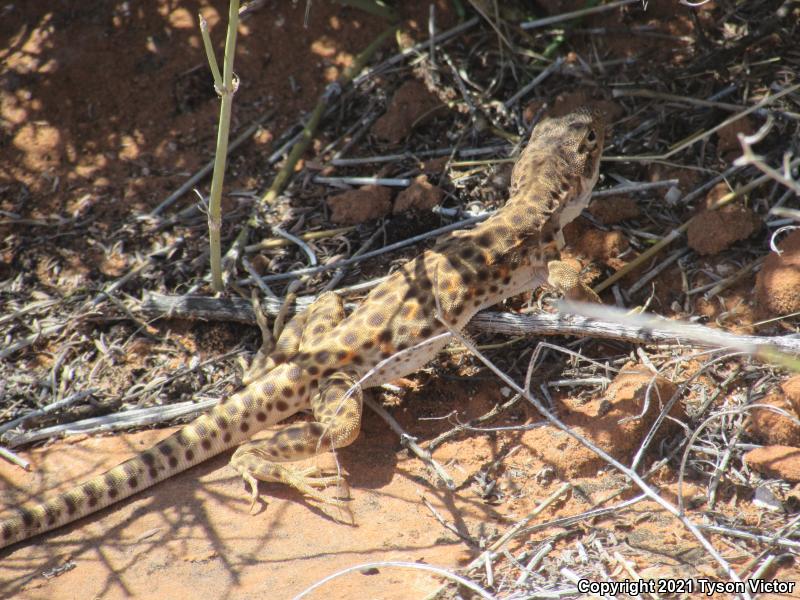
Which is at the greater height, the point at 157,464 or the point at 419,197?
the point at 419,197

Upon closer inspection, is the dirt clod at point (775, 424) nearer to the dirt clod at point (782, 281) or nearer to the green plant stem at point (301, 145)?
the dirt clod at point (782, 281)

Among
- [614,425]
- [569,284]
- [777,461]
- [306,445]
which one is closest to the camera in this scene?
[777,461]

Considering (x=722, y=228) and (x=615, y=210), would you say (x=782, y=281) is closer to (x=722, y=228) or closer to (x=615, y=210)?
(x=722, y=228)

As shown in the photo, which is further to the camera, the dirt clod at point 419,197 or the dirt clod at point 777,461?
the dirt clod at point 419,197

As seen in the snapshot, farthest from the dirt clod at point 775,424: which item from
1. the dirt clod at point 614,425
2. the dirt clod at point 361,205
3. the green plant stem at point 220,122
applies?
the green plant stem at point 220,122

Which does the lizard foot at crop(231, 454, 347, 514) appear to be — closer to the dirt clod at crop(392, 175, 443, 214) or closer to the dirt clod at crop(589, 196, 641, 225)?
the dirt clod at crop(392, 175, 443, 214)

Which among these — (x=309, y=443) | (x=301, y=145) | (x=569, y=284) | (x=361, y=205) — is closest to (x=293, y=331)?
(x=309, y=443)
